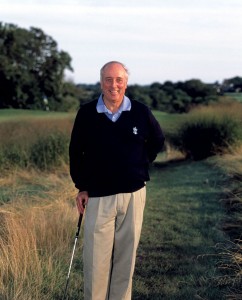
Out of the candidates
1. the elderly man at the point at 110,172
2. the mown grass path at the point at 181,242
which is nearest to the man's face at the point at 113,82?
the elderly man at the point at 110,172

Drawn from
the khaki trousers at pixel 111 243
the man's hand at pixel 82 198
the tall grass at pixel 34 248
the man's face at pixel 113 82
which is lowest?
the tall grass at pixel 34 248

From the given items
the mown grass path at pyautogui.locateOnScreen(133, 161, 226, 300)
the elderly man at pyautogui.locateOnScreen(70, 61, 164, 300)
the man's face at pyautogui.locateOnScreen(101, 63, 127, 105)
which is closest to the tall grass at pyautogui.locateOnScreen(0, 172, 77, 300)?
the elderly man at pyautogui.locateOnScreen(70, 61, 164, 300)

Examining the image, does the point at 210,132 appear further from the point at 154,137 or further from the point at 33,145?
the point at 154,137

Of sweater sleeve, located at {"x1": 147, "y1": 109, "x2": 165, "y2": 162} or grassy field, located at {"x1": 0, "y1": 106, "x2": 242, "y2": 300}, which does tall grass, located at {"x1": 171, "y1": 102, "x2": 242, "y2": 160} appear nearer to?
grassy field, located at {"x1": 0, "y1": 106, "x2": 242, "y2": 300}

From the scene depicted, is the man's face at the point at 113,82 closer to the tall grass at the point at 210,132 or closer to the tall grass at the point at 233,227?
the tall grass at the point at 233,227

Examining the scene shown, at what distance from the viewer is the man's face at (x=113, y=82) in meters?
4.47

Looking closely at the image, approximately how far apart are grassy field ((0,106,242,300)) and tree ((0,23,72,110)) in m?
40.1

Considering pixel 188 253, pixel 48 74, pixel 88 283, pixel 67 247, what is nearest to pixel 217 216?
pixel 188 253

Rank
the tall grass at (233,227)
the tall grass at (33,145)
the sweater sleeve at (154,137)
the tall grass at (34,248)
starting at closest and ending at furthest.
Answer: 1. the sweater sleeve at (154,137)
2. the tall grass at (34,248)
3. the tall grass at (233,227)
4. the tall grass at (33,145)

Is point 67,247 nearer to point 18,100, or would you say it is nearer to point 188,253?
point 188,253

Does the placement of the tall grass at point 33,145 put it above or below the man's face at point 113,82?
below

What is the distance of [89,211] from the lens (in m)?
4.57

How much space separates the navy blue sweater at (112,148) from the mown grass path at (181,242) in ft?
4.75

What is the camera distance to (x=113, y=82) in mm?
4461
